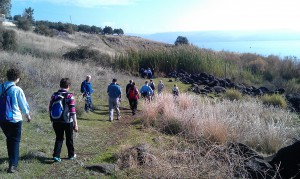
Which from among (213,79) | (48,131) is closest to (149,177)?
(48,131)

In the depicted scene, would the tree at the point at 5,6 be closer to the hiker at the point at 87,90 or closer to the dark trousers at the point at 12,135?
the hiker at the point at 87,90

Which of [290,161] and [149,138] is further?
[149,138]

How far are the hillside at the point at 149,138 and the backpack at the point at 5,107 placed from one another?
106 cm

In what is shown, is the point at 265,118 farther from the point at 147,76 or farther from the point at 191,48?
the point at 191,48

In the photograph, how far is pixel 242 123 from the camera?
13562mm

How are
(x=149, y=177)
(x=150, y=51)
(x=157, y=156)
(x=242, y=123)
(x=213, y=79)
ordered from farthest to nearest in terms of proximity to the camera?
(x=150, y=51) → (x=213, y=79) → (x=242, y=123) → (x=157, y=156) → (x=149, y=177)

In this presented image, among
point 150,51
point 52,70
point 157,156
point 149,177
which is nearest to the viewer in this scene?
point 149,177

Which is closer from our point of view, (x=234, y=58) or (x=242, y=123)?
(x=242, y=123)

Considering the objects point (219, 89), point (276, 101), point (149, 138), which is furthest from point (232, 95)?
point (149, 138)

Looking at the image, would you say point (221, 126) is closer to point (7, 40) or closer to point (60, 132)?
point (60, 132)

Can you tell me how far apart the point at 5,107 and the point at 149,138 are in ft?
19.1

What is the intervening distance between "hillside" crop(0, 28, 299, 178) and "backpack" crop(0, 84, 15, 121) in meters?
1.06

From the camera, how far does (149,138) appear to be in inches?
477

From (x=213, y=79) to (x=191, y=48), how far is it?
370 inches
